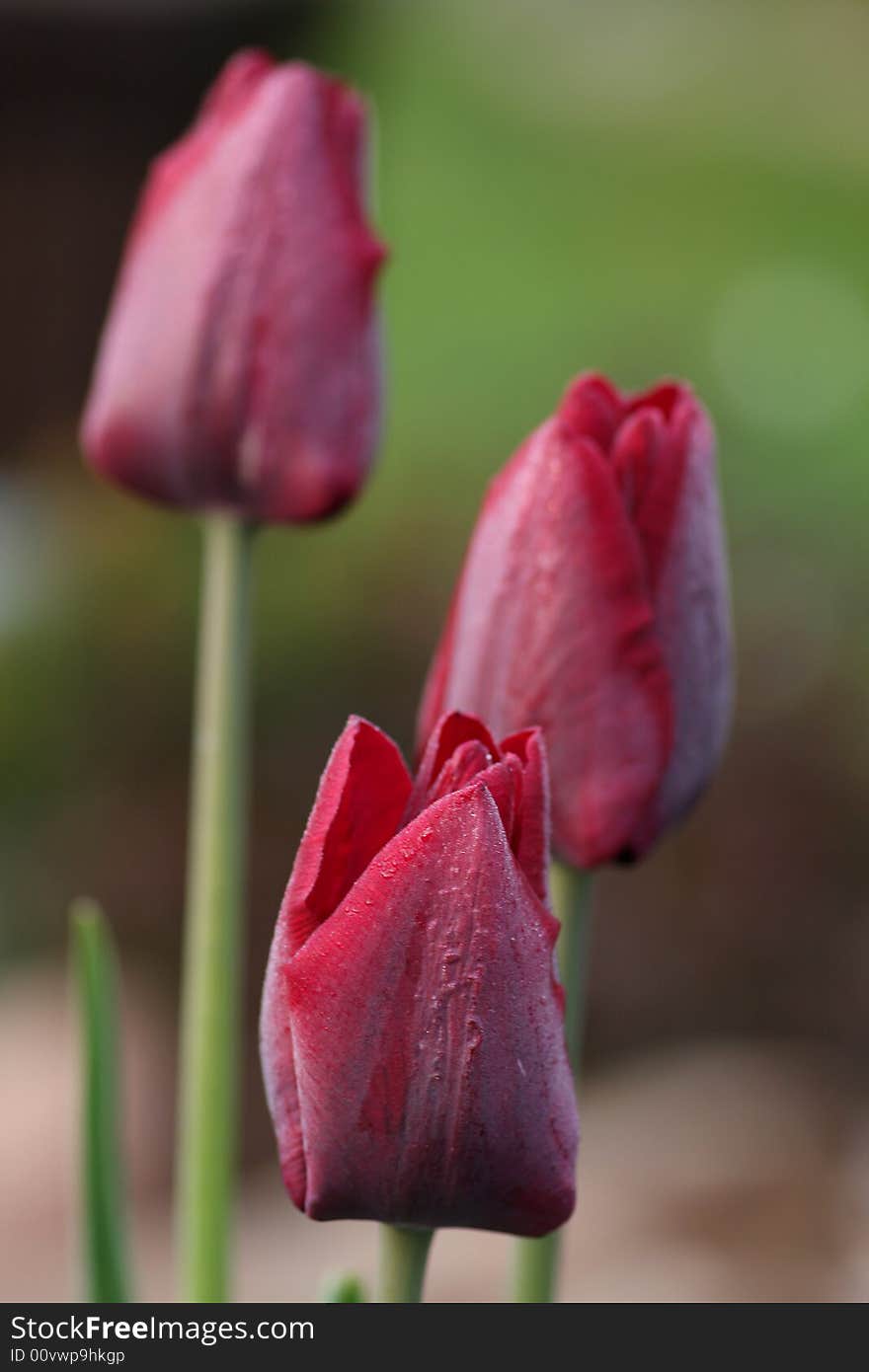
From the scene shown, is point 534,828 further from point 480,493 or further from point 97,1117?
point 480,493

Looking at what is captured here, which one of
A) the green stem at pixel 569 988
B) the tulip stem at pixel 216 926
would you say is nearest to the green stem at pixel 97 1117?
the tulip stem at pixel 216 926

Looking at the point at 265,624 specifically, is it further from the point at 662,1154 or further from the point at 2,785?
the point at 662,1154

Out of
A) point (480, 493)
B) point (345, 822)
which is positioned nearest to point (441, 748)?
point (345, 822)

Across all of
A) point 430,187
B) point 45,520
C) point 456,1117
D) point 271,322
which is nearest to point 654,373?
point 430,187

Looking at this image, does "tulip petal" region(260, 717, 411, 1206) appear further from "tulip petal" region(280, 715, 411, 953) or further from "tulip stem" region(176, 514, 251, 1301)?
"tulip stem" region(176, 514, 251, 1301)

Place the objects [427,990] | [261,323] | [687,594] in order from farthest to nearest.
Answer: [261,323], [687,594], [427,990]

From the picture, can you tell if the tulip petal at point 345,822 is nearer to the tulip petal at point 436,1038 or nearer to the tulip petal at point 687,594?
the tulip petal at point 436,1038
